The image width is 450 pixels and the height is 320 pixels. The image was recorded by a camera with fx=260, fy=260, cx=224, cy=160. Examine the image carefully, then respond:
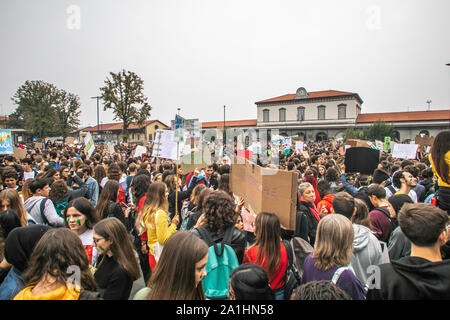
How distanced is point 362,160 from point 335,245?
457cm

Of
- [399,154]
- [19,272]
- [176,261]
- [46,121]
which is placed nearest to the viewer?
[176,261]

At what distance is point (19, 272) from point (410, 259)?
3.09 m

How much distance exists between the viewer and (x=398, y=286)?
67.7 inches

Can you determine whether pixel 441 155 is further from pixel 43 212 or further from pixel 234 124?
pixel 234 124

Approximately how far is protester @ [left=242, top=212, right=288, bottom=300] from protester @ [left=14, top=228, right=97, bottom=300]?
146cm

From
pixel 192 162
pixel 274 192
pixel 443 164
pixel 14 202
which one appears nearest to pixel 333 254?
pixel 274 192

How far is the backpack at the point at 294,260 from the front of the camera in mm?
2547

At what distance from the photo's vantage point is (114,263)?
2318mm

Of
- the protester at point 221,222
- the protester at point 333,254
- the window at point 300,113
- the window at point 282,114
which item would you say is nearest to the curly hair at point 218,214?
the protester at point 221,222

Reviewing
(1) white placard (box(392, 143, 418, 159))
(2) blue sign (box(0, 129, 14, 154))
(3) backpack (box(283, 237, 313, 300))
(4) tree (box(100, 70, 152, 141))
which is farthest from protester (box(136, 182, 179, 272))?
(4) tree (box(100, 70, 152, 141))

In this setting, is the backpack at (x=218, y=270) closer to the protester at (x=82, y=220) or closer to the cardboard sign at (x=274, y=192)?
the cardboard sign at (x=274, y=192)

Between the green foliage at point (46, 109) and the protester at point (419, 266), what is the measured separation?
5022cm
